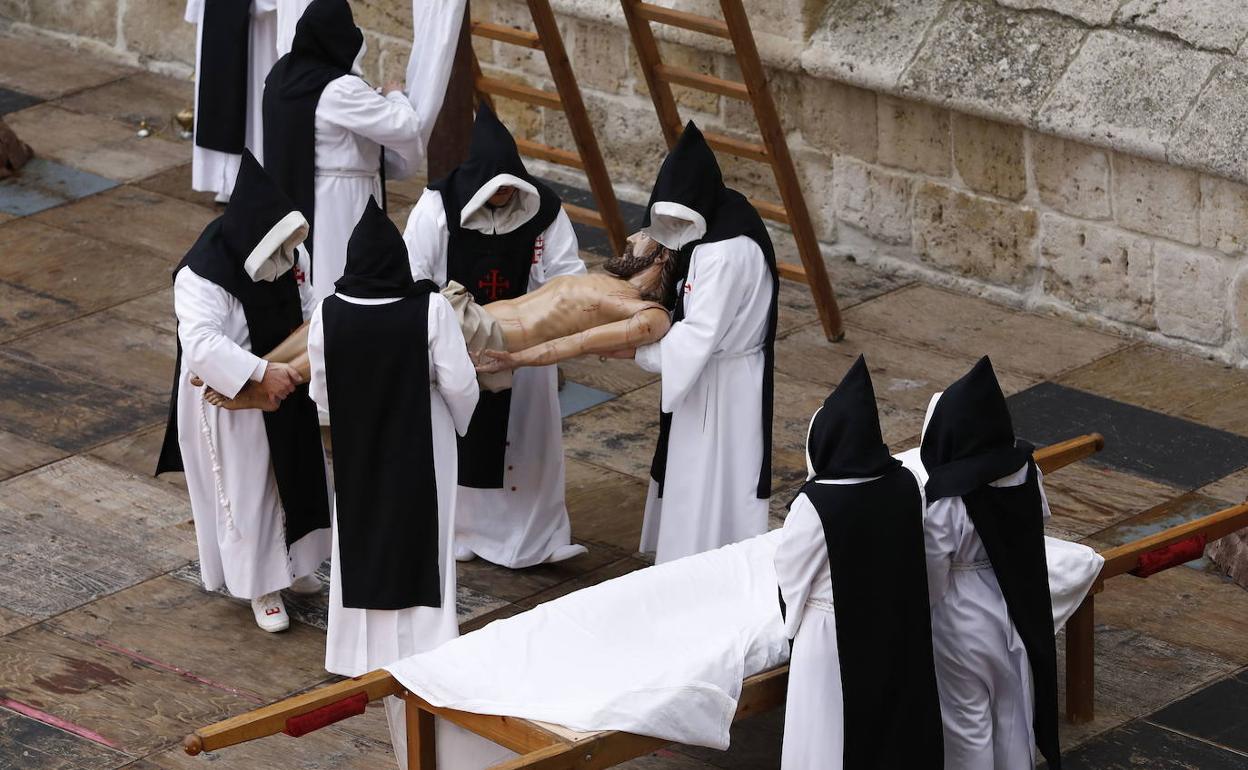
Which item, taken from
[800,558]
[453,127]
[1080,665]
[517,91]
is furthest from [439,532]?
[517,91]

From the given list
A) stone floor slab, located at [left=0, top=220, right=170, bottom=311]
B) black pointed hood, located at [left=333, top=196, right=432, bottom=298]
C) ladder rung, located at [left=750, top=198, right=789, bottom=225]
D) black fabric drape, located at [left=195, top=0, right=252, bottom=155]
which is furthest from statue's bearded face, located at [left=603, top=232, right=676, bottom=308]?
black fabric drape, located at [left=195, top=0, right=252, bottom=155]

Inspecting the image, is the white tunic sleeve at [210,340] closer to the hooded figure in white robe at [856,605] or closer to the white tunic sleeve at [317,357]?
the white tunic sleeve at [317,357]

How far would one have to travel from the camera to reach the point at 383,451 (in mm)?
6336

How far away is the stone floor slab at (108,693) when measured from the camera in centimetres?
622

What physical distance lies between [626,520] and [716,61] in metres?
3.32

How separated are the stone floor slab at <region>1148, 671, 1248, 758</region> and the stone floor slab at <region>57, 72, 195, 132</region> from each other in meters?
7.01

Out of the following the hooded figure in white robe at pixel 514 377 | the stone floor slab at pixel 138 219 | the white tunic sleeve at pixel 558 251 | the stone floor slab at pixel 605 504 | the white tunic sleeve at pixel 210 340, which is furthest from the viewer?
the stone floor slab at pixel 138 219

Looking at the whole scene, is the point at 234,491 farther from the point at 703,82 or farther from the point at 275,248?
the point at 703,82

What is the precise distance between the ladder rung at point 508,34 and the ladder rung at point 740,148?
852 mm

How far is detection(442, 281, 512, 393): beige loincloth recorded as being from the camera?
6719 millimetres

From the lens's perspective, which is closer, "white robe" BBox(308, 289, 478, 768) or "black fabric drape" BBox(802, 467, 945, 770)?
"black fabric drape" BBox(802, 467, 945, 770)

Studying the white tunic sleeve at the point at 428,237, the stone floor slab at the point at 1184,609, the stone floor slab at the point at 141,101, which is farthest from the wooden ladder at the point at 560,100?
the stone floor slab at the point at 1184,609

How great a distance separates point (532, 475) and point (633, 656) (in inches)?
70.7

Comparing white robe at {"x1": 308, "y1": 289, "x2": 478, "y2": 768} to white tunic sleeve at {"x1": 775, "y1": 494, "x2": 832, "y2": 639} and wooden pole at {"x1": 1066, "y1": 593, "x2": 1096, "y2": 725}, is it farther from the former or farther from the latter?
wooden pole at {"x1": 1066, "y1": 593, "x2": 1096, "y2": 725}
